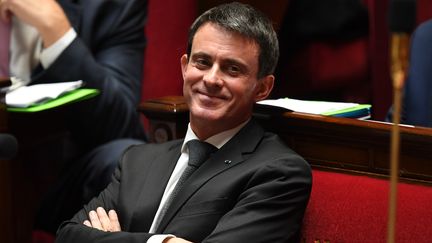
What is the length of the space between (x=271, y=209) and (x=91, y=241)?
0.36m

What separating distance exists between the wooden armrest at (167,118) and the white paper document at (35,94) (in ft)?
1.37

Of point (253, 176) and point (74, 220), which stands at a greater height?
point (253, 176)

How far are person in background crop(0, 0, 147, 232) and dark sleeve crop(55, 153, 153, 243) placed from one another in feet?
3.05

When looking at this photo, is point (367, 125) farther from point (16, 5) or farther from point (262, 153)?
point (16, 5)

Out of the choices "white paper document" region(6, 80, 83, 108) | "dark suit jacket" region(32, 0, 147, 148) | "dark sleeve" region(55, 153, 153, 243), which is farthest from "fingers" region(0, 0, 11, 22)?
"dark sleeve" region(55, 153, 153, 243)

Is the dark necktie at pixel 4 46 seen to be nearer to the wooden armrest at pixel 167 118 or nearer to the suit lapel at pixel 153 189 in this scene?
the wooden armrest at pixel 167 118

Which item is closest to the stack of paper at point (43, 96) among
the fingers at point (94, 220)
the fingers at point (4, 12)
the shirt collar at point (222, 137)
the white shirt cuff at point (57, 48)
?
the white shirt cuff at point (57, 48)

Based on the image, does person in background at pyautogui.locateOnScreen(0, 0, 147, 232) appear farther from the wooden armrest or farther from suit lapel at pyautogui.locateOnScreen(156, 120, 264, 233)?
suit lapel at pyautogui.locateOnScreen(156, 120, 264, 233)

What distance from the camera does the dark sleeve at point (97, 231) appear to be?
62.6 inches

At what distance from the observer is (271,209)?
156 cm

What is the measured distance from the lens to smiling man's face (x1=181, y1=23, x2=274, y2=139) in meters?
1.66

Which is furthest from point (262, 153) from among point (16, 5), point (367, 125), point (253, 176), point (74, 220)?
point (16, 5)

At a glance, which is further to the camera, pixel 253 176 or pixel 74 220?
pixel 74 220

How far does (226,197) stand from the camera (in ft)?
5.28
